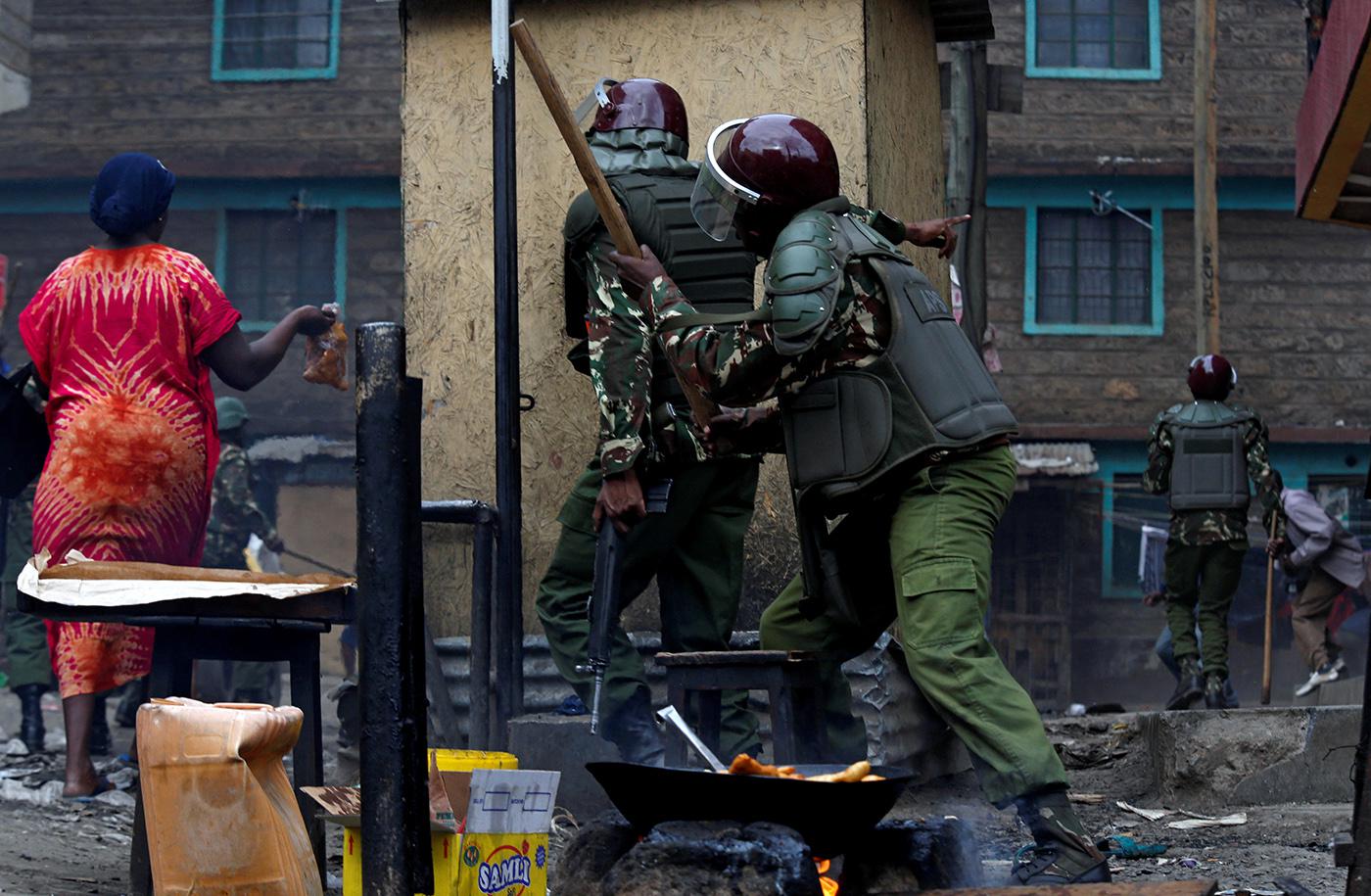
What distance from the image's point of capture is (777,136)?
4188 millimetres

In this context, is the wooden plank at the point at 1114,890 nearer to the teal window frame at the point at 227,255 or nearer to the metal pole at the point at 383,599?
the metal pole at the point at 383,599

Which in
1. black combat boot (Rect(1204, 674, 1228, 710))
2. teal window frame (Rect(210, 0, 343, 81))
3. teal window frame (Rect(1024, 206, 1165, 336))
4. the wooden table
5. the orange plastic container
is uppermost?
teal window frame (Rect(210, 0, 343, 81))

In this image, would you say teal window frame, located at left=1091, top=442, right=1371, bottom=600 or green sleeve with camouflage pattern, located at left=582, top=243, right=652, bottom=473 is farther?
teal window frame, located at left=1091, top=442, right=1371, bottom=600

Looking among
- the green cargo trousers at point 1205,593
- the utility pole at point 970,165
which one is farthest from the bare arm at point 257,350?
the green cargo trousers at point 1205,593

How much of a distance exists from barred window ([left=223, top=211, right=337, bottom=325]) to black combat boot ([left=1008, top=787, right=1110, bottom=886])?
57.3ft

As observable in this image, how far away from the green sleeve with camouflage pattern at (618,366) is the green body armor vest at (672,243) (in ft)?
0.29

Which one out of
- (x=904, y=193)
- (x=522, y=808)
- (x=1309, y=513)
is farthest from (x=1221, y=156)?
(x=522, y=808)

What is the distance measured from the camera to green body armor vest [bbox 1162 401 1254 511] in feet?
35.2

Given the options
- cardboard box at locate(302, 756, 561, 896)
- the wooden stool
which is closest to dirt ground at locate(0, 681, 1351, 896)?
the wooden stool

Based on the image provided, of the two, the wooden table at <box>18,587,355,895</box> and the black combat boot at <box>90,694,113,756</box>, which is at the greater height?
the wooden table at <box>18,587,355,895</box>

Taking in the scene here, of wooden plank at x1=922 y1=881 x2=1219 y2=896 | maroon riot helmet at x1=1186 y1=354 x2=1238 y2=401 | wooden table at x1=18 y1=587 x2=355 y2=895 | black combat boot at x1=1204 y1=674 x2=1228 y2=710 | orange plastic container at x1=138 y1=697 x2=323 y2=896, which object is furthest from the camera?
black combat boot at x1=1204 y1=674 x2=1228 y2=710

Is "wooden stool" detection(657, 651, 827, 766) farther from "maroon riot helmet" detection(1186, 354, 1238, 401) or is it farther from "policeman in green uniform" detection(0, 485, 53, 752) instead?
"maroon riot helmet" detection(1186, 354, 1238, 401)

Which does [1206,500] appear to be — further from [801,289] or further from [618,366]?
[801,289]

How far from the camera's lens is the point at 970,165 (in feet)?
39.3
